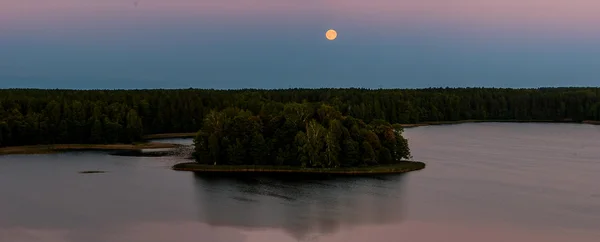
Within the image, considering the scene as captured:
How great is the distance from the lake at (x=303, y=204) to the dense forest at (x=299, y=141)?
425cm

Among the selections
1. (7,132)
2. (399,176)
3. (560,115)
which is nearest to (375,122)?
(399,176)

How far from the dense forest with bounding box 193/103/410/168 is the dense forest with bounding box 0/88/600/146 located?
27.9 ft

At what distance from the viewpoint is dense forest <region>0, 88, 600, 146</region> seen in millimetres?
97750

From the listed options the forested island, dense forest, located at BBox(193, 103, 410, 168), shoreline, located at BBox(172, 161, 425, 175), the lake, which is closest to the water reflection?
the lake

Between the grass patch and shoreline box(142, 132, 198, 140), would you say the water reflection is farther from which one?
shoreline box(142, 132, 198, 140)

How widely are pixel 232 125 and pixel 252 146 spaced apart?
10.7ft

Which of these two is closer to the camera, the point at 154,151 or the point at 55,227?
the point at 55,227

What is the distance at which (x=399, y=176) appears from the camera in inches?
2549

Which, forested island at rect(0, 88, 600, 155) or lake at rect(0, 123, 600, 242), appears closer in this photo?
lake at rect(0, 123, 600, 242)

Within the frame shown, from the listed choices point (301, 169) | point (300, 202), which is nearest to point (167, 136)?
point (301, 169)

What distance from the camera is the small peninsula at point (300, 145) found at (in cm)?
6731

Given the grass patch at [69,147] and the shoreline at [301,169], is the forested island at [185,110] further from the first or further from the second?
the shoreline at [301,169]

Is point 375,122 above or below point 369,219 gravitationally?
above

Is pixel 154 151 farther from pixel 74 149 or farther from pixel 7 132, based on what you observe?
pixel 7 132
